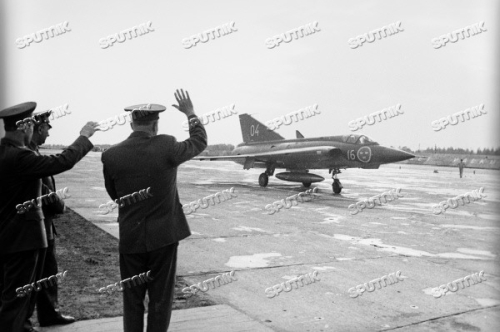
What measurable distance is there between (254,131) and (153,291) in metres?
23.9

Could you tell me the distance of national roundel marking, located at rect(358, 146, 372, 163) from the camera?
18.5m

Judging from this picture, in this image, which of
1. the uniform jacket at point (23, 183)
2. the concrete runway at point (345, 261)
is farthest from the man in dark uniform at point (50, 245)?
the concrete runway at point (345, 261)

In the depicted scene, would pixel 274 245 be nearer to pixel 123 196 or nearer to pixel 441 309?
pixel 441 309

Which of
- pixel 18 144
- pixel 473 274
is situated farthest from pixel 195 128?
pixel 473 274

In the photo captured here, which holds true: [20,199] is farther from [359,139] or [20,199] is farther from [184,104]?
[359,139]

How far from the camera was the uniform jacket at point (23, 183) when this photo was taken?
3.51 metres

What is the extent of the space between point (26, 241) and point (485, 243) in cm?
883

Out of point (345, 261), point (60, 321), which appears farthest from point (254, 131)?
point (60, 321)

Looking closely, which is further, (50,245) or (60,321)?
(50,245)

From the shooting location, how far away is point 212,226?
430 inches

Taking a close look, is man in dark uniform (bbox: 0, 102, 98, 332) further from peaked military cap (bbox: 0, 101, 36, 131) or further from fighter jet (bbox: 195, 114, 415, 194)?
fighter jet (bbox: 195, 114, 415, 194)

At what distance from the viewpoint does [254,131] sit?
27.3 m

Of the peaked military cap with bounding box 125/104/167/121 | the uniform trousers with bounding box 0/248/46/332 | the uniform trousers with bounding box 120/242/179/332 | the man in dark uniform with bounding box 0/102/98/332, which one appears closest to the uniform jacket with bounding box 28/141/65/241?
the man in dark uniform with bounding box 0/102/98/332

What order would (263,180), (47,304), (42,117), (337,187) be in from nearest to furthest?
(42,117), (47,304), (337,187), (263,180)
